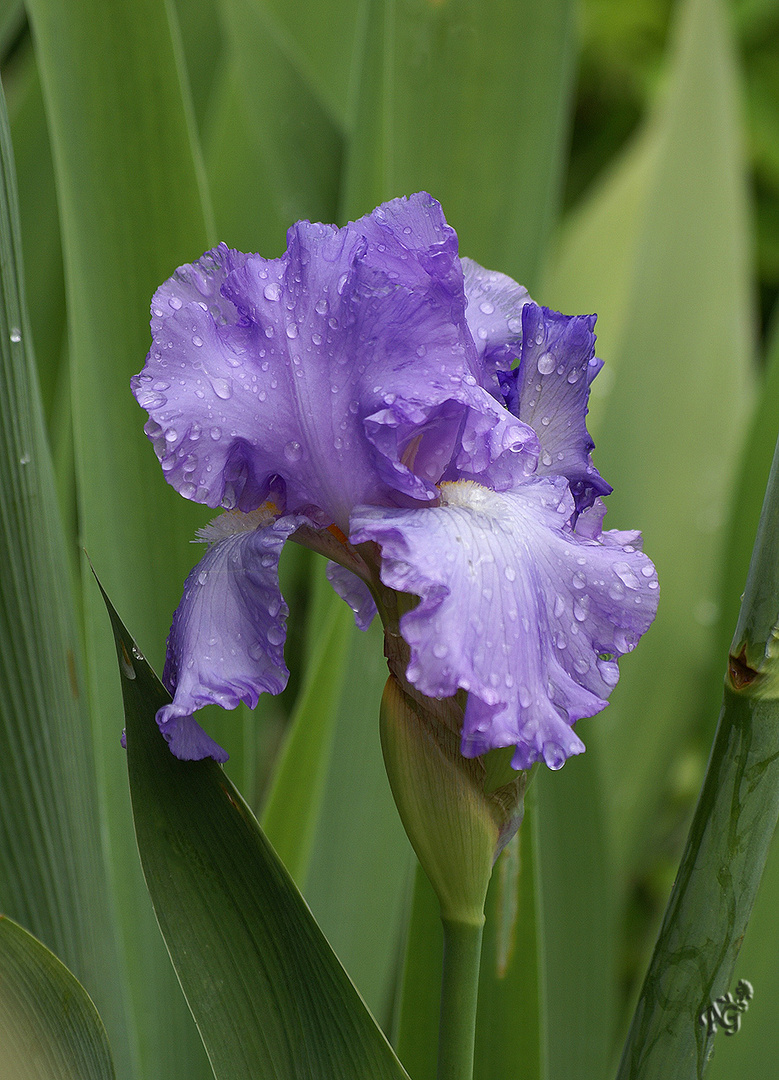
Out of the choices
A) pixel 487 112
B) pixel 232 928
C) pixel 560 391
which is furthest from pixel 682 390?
pixel 232 928

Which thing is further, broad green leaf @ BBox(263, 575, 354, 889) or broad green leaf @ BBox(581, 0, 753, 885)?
broad green leaf @ BBox(581, 0, 753, 885)

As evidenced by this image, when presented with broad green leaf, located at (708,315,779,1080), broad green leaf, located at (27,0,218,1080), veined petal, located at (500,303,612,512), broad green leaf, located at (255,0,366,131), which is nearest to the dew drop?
veined petal, located at (500,303,612,512)

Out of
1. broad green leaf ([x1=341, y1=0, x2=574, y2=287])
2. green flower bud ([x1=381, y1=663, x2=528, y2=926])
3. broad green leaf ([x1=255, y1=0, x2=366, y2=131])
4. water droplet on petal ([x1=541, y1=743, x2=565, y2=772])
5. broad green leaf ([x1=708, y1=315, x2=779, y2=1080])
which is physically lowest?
broad green leaf ([x1=708, y1=315, x2=779, y2=1080])

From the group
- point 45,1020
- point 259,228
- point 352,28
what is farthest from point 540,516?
point 352,28

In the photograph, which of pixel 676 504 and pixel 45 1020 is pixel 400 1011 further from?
pixel 676 504

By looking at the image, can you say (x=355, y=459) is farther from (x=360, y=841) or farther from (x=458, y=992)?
(x=360, y=841)

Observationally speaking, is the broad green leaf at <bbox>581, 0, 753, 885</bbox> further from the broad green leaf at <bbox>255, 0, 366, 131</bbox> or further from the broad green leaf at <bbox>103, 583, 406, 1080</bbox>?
the broad green leaf at <bbox>103, 583, 406, 1080</bbox>

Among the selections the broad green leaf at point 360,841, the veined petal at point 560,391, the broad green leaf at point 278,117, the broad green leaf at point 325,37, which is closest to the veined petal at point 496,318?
the veined petal at point 560,391
